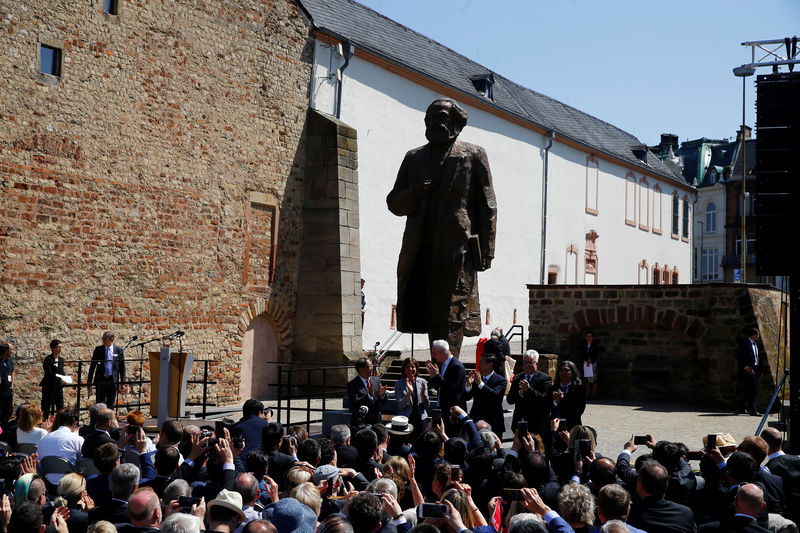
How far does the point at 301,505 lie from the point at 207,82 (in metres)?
14.2

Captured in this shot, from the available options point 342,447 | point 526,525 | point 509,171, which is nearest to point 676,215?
point 509,171

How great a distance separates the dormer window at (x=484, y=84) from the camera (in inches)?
1106

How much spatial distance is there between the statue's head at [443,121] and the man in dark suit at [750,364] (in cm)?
902

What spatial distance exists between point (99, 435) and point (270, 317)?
1224 centimetres

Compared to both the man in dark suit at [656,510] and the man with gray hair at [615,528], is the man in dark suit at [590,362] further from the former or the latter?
the man with gray hair at [615,528]

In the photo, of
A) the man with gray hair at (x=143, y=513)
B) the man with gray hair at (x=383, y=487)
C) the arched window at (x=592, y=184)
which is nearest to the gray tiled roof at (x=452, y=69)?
the arched window at (x=592, y=184)

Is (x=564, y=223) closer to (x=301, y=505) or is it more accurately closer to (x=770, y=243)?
(x=770, y=243)

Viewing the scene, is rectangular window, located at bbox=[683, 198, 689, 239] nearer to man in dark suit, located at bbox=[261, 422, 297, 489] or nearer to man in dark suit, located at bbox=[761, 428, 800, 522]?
man in dark suit, located at bbox=[761, 428, 800, 522]

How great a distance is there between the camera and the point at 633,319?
1838cm

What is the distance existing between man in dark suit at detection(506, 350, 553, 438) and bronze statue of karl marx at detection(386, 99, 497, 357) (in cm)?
110

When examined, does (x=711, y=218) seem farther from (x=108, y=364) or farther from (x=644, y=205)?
(x=108, y=364)

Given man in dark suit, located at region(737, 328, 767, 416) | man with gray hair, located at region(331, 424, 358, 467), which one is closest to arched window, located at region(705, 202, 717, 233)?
man in dark suit, located at region(737, 328, 767, 416)

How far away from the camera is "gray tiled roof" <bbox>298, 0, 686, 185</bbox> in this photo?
21.8m

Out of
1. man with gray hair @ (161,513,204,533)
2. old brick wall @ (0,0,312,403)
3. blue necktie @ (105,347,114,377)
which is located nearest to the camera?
man with gray hair @ (161,513,204,533)
